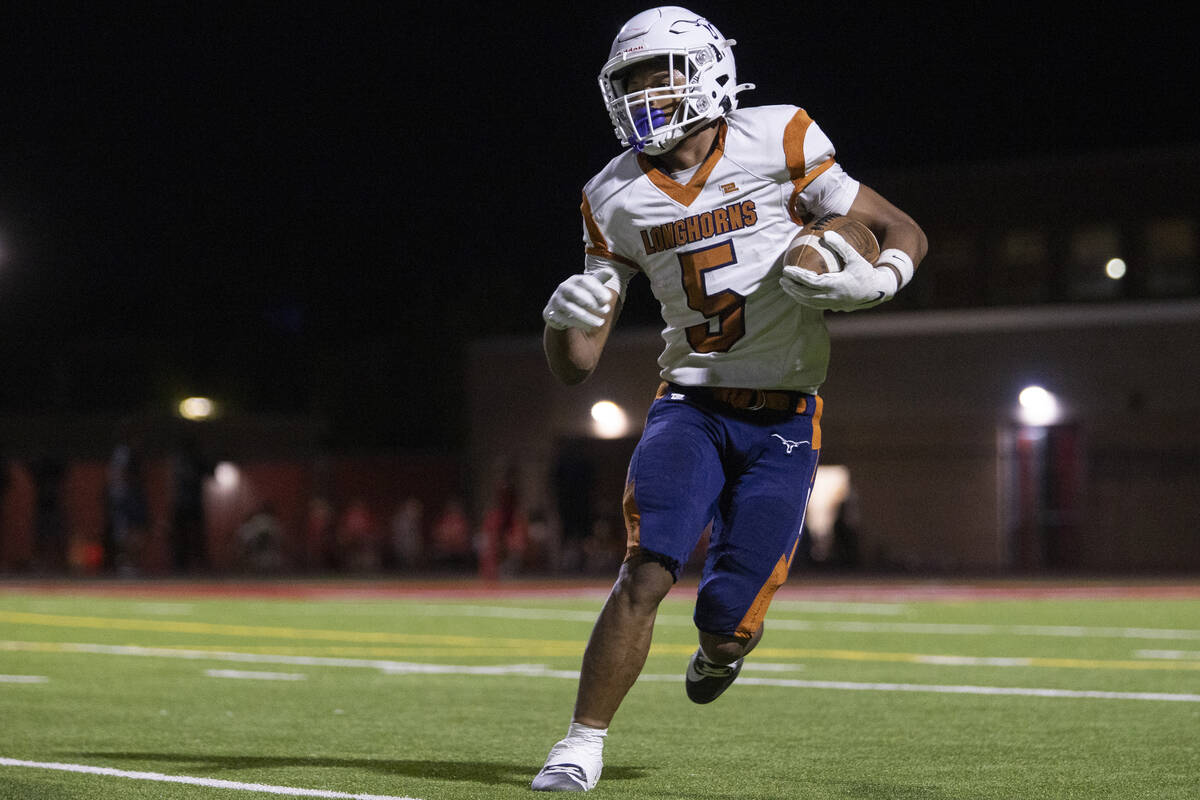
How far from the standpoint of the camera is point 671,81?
5160 mm

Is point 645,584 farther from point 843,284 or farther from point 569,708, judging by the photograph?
point 569,708

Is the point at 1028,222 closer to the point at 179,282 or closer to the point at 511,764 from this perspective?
the point at 511,764

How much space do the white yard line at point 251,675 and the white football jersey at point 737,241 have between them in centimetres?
428

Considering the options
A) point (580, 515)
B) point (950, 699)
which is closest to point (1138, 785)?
point (950, 699)

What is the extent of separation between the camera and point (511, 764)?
5.53 metres

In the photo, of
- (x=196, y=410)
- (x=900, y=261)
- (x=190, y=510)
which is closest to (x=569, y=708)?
(x=900, y=261)

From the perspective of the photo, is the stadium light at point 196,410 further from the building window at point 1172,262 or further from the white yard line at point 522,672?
the white yard line at point 522,672

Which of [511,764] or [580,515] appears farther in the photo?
[580,515]

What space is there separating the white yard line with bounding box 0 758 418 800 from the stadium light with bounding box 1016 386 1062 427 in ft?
77.0

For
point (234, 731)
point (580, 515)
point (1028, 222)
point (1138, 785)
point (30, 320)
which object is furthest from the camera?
point (30, 320)

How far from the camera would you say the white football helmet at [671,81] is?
518 centimetres

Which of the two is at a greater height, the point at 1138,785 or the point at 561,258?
the point at 561,258

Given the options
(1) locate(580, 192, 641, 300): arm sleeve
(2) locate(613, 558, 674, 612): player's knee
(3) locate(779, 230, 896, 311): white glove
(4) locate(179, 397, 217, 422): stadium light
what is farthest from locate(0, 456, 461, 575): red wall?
(3) locate(779, 230, 896, 311): white glove

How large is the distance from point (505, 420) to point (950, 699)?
24981mm
